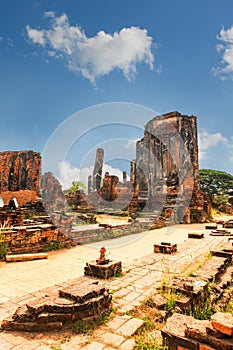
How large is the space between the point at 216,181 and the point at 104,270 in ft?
158

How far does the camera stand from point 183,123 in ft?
88.7

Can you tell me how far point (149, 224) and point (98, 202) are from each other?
63.5ft

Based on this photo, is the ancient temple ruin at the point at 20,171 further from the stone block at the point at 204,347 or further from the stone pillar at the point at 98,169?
the stone block at the point at 204,347

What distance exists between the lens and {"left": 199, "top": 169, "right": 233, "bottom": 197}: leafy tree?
152ft

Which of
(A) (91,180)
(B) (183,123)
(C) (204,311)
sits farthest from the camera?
(A) (91,180)

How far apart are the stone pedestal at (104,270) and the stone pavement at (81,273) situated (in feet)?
0.59

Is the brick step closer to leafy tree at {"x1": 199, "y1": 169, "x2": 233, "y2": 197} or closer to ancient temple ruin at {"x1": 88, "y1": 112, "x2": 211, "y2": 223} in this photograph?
ancient temple ruin at {"x1": 88, "y1": 112, "x2": 211, "y2": 223}

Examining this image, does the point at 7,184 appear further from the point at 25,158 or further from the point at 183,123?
the point at 183,123

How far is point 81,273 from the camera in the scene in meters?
5.09

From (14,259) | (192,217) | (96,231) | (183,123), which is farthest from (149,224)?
(183,123)

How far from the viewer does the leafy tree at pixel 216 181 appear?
46284 millimetres

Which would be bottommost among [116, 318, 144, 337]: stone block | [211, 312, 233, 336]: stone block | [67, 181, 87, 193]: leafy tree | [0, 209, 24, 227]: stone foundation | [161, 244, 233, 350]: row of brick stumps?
[116, 318, 144, 337]: stone block

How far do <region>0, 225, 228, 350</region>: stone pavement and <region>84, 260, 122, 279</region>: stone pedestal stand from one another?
0.18 metres

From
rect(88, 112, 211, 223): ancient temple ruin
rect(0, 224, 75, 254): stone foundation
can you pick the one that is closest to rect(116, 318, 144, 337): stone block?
rect(0, 224, 75, 254): stone foundation
